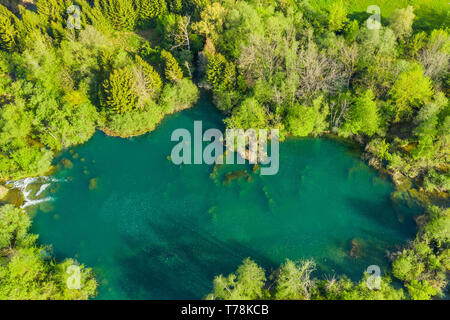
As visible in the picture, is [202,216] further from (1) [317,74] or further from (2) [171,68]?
(1) [317,74]

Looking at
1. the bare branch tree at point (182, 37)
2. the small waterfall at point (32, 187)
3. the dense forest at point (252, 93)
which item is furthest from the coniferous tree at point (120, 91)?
the small waterfall at point (32, 187)

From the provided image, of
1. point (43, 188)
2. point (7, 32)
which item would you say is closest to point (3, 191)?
point (43, 188)

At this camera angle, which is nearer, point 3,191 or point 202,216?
point 202,216

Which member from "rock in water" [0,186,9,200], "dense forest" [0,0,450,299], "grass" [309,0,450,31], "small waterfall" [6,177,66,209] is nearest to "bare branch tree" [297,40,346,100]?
"dense forest" [0,0,450,299]

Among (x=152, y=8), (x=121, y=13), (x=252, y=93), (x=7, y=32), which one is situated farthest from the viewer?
(x=152, y=8)

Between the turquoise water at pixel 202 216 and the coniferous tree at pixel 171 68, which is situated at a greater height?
the coniferous tree at pixel 171 68

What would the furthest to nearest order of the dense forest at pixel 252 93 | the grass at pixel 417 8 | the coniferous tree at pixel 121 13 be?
1. the coniferous tree at pixel 121 13
2. the grass at pixel 417 8
3. the dense forest at pixel 252 93

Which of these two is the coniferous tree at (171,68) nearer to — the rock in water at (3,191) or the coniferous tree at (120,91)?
the coniferous tree at (120,91)
